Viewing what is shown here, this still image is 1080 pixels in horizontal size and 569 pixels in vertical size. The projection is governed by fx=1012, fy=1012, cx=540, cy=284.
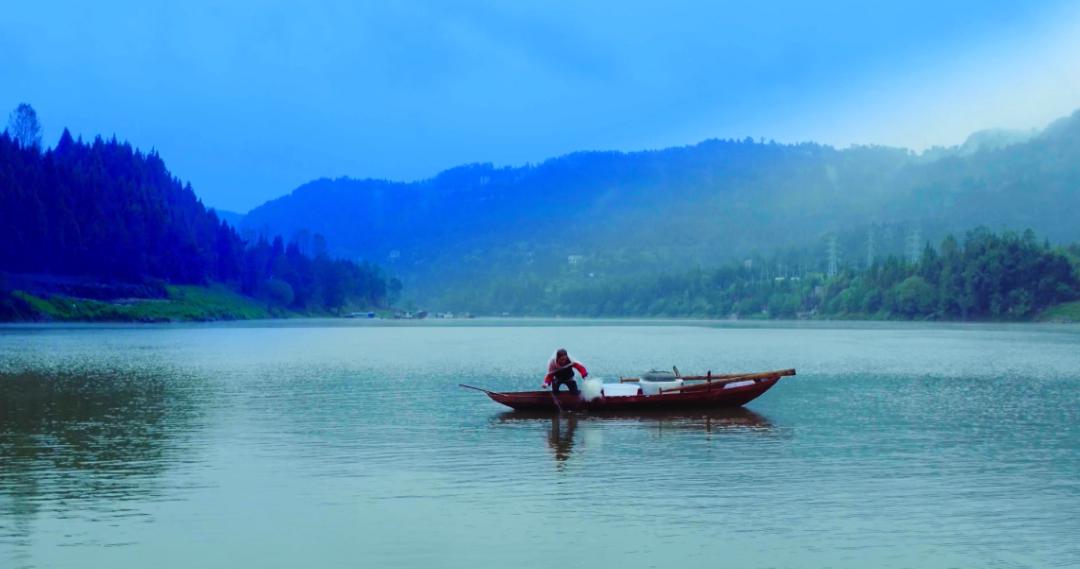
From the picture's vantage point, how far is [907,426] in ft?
147

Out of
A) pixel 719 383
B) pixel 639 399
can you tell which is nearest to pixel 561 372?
pixel 639 399

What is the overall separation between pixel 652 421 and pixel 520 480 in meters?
17.2

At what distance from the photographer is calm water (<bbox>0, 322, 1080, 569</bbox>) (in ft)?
72.4

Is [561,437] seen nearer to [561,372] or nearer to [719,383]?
[561,372]

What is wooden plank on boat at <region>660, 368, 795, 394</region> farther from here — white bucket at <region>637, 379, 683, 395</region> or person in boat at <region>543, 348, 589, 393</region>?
person in boat at <region>543, 348, 589, 393</region>

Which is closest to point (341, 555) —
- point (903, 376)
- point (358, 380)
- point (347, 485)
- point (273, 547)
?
point (273, 547)

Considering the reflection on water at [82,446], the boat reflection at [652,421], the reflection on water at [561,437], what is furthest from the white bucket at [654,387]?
the reflection on water at [82,446]

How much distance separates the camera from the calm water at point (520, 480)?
72.4 ft

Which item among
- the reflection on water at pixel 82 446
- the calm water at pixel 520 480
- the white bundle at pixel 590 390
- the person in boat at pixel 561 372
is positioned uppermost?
the person in boat at pixel 561 372

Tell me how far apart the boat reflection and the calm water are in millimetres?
314

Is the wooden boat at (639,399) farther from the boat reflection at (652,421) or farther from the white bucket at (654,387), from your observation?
the boat reflection at (652,421)

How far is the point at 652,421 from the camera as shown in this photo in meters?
46.9

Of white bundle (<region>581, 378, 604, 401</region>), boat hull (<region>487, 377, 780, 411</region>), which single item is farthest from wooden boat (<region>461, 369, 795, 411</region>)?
white bundle (<region>581, 378, 604, 401</region>)

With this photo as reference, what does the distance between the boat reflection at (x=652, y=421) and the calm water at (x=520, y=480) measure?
1.03 feet
